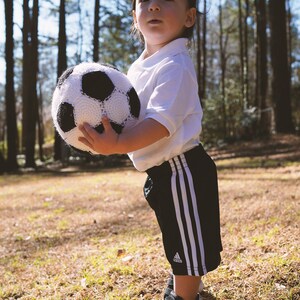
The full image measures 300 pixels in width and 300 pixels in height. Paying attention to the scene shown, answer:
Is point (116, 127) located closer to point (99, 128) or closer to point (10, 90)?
point (99, 128)

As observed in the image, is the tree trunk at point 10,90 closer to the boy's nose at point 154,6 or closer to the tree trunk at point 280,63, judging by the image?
the tree trunk at point 280,63

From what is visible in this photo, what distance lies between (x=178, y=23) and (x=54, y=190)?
609 cm

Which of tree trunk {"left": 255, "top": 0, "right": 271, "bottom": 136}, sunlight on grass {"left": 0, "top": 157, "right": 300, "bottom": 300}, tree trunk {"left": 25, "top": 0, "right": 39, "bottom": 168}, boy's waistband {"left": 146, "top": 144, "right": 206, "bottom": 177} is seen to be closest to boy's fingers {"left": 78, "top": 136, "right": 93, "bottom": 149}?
boy's waistband {"left": 146, "top": 144, "right": 206, "bottom": 177}

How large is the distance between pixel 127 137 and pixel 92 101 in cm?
28

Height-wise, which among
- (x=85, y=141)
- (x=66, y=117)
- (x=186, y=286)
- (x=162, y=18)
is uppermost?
(x=162, y=18)

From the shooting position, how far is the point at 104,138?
1533 millimetres

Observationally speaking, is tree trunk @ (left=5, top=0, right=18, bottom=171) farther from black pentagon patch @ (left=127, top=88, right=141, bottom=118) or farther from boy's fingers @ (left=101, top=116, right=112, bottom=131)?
boy's fingers @ (left=101, top=116, right=112, bottom=131)

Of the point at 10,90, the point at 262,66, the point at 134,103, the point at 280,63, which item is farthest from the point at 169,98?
the point at 262,66

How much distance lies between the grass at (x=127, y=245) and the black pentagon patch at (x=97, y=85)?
4.07 feet

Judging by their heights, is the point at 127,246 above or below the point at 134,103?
below

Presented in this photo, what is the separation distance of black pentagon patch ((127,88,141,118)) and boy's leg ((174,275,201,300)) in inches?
32.5

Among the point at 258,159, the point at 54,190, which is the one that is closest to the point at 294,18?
the point at 258,159

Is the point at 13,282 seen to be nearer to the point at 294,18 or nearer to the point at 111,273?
the point at 111,273

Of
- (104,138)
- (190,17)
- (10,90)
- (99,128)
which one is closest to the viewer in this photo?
(104,138)
